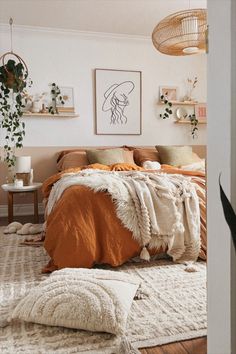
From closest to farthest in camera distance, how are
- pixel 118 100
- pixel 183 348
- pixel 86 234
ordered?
1. pixel 183 348
2. pixel 86 234
3. pixel 118 100

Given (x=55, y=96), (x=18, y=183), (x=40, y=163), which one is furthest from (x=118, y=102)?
(x=18, y=183)

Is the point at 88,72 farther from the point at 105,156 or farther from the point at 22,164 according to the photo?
the point at 22,164

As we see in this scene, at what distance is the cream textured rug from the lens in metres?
1.43

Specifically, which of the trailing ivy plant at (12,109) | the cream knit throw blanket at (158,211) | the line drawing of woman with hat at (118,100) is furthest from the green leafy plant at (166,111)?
the cream knit throw blanket at (158,211)

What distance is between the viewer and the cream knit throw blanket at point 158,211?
233 centimetres

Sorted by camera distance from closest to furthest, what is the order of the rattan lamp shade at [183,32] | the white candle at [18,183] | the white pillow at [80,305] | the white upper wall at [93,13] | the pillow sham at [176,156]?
the white pillow at [80,305] < the rattan lamp shade at [183,32] < the white upper wall at [93,13] < the white candle at [18,183] < the pillow sham at [176,156]

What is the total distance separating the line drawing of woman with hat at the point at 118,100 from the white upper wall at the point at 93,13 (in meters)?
0.71

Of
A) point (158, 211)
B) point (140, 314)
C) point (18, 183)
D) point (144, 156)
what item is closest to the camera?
point (140, 314)

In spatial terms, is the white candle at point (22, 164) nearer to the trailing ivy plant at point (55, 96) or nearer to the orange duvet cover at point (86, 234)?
the trailing ivy plant at point (55, 96)

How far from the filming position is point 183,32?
285cm

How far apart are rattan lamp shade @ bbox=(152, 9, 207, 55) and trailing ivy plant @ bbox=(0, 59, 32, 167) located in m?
1.69

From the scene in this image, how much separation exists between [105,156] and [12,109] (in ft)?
4.36

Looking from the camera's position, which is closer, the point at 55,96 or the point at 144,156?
the point at 144,156

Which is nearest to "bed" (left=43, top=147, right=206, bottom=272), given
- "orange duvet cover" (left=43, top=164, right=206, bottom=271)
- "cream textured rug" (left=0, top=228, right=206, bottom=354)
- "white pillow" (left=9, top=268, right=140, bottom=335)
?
"orange duvet cover" (left=43, top=164, right=206, bottom=271)
